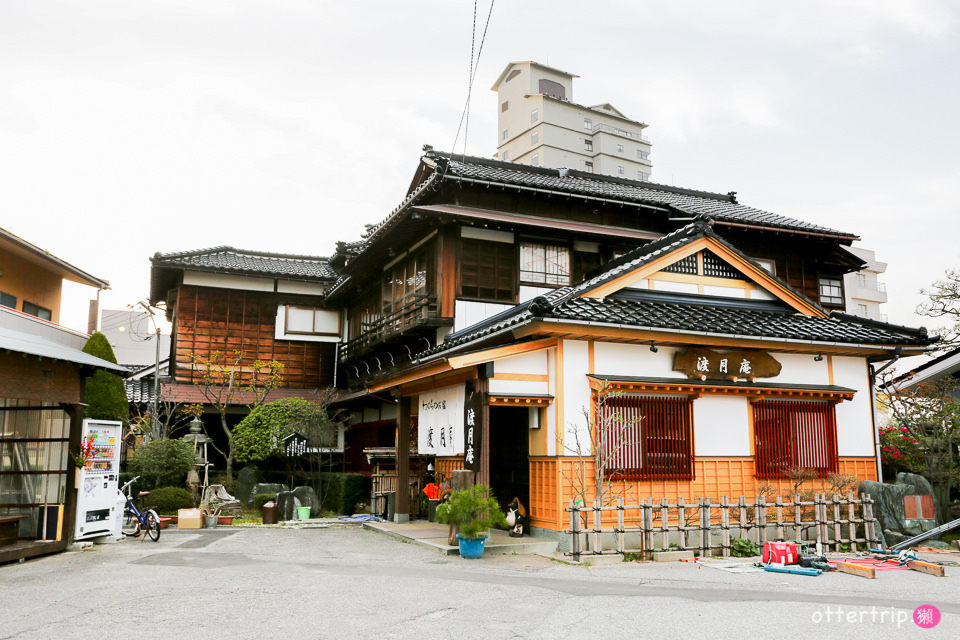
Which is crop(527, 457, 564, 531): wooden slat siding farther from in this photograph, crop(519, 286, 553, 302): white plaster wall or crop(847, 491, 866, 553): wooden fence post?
crop(519, 286, 553, 302): white plaster wall

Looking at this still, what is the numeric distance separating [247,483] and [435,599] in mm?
17278

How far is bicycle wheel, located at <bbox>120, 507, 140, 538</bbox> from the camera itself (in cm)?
1566

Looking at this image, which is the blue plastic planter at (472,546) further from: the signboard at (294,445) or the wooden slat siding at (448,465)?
the signboard at (294,445)

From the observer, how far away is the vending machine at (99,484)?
551 inches

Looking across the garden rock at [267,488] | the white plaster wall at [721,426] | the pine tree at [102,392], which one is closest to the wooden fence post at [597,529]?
the white plaster wall at [721,426]

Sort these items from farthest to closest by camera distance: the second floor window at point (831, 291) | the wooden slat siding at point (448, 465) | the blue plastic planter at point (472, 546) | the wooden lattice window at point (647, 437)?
the second floor window at point (831, 291)
the wooden slat siding at point (448, 465)
the wooden lattice window at point (647, 437)
the blue plastic planter at point (472, 546)

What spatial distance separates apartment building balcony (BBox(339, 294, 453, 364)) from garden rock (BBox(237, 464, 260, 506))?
5.28 metres

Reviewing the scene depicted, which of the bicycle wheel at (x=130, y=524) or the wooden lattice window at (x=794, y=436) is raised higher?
A: the wooden lattice window at (x=794, y=436)

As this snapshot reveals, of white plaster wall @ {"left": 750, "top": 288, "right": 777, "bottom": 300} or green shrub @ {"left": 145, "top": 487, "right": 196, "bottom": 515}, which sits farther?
green shrub @ {"left": 145, "top": 487, "right": 196, "bottom": 515}

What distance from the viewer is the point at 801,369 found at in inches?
607

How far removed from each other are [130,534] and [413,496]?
6.67 meters

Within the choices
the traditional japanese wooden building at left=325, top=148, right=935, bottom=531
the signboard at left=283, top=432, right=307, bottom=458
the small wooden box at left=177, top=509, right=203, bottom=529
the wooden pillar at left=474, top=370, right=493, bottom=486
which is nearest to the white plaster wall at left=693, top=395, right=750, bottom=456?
the traditional japanese wooden building at left=325, top=148, right=935, bottom=531

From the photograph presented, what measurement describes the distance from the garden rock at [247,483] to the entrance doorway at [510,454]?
10688mm

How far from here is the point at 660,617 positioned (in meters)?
7.93
